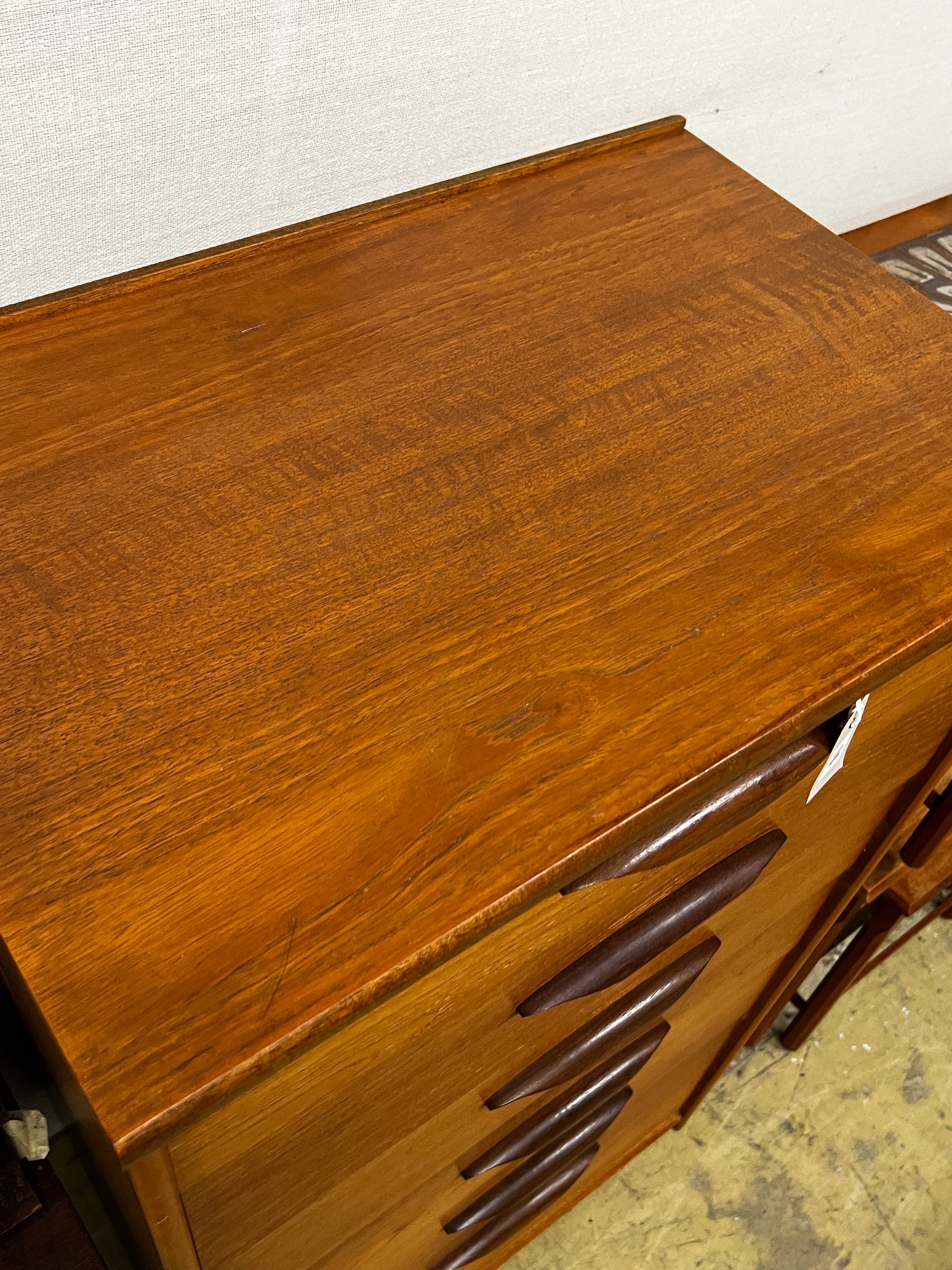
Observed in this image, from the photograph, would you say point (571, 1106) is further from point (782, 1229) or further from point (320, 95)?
point (320, 95)

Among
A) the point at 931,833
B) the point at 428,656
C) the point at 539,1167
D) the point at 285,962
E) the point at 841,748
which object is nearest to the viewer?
the point at 285,962

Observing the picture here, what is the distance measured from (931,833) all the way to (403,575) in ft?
2.46

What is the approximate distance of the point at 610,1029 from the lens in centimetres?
74

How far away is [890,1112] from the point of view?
4.50ft

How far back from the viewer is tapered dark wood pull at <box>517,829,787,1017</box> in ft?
1.97

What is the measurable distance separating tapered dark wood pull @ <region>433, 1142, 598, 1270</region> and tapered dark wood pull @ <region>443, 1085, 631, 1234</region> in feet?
0.09

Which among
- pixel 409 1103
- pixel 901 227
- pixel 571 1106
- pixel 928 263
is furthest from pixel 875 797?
pixel 901 227

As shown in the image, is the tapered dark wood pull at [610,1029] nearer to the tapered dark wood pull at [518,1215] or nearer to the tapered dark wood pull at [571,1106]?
the tapered dark wood pull at [571,1106]

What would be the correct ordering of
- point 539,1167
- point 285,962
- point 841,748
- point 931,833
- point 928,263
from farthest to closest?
1. point 928,263
2. point 931,833
3. point 539,1167
4. point 841,748
5. point 285,962

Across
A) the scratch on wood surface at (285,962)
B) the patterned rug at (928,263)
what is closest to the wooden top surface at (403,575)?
the scratch on wood surface at (285,962)

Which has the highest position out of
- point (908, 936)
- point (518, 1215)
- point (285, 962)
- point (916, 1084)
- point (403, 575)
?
point (403, 575)

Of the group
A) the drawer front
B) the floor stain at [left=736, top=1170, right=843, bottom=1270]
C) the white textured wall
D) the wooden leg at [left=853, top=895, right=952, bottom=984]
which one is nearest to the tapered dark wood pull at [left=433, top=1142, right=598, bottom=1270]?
the drawer front

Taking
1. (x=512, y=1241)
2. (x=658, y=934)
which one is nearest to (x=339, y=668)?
(x=658, y=934)

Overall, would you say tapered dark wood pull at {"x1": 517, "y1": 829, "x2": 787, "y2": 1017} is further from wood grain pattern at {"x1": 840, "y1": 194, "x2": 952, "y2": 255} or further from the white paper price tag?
wood grain pattern at {"x1": 840, "y1": 194, "x2": 952, "y2": 255}
